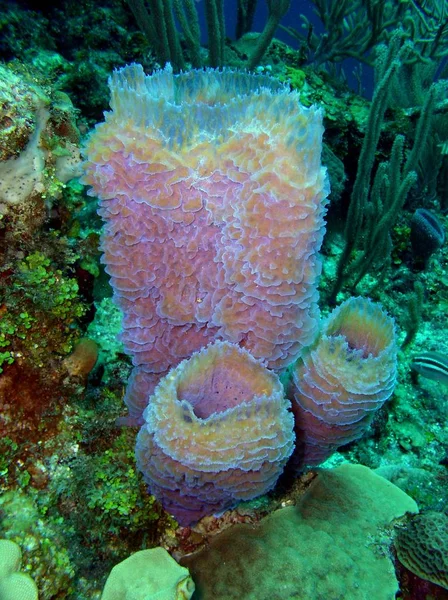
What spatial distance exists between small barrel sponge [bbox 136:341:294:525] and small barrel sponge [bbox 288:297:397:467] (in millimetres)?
271

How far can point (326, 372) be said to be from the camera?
1.77 m

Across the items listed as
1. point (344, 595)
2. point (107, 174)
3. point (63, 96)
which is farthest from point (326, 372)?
point (63, 96)

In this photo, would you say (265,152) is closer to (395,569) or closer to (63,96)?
(63,96)

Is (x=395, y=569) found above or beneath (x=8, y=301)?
beneath

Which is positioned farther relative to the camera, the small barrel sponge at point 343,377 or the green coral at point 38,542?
the small barrel sponge at point 343,377

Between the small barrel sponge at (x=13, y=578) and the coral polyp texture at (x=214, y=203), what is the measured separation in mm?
945

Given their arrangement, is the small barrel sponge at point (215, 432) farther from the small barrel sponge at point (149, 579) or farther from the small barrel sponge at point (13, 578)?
the small barrel sponge at point (13, 578)

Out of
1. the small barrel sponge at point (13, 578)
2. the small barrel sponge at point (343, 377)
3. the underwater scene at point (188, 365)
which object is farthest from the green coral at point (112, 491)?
the small barrel sponge at point (343, 377)

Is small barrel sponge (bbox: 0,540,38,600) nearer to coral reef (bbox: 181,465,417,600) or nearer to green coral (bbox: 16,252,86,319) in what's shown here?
coral reef (bbox: 181,465,417,600)

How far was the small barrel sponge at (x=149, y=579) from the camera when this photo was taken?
5.33 ft

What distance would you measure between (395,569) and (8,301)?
2.21m

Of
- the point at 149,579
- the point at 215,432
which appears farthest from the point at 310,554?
the point at 215,432

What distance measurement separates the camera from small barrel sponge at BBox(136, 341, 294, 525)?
145cm

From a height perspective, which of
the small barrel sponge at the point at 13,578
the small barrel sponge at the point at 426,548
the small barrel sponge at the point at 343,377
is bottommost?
the small barrel sponge at the point at 426,548
